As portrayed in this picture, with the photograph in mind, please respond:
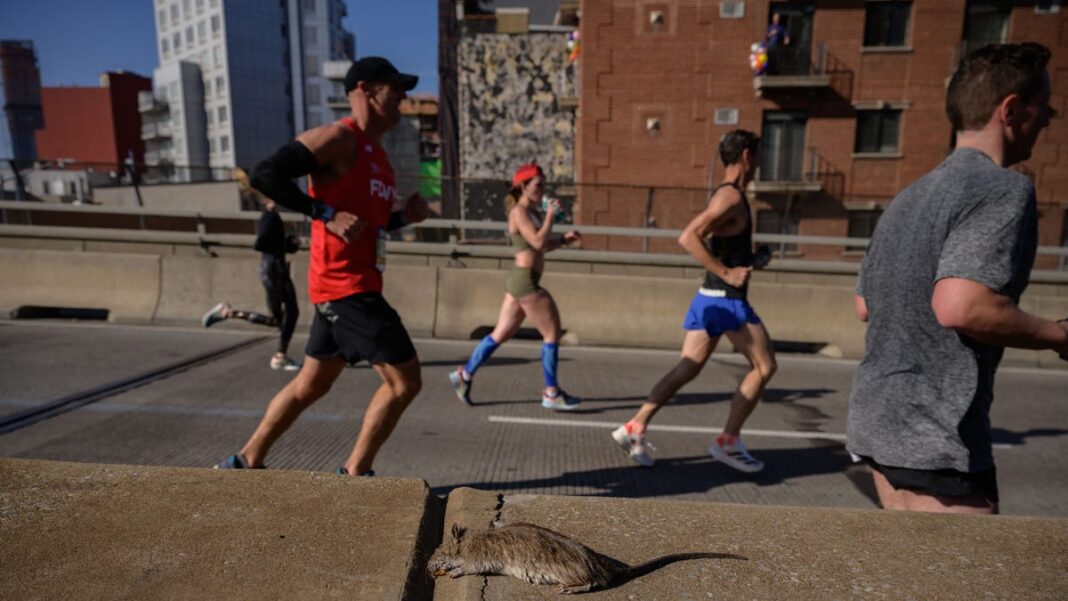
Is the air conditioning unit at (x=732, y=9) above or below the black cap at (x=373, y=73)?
above

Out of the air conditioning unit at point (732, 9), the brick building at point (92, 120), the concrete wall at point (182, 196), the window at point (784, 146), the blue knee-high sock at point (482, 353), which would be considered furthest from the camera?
the brick building at point (92, 120)

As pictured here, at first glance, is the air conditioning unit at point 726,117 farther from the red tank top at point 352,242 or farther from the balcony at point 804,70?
the red tank top at point 352,242

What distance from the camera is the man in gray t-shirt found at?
1.74m

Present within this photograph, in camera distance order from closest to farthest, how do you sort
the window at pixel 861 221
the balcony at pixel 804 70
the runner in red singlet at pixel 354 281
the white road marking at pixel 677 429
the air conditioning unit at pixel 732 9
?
the runner in red singlet at pixel 354 281
the white road marking at pixel 677 429
the window at pixel 861 221
the balcony at pixel 804 70
the air conditioning unit at pixel 732 9

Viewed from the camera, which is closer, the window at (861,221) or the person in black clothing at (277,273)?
the person in black clothing at (277,273)

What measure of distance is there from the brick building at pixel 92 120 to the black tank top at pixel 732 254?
277 ft

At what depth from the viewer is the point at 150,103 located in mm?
72375

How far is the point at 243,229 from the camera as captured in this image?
16188mm

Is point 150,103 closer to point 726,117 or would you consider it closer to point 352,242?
point 726,117

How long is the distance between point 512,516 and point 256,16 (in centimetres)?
8573

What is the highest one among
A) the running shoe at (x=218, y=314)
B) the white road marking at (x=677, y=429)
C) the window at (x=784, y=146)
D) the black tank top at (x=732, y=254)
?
the window at (x=784, y=146)

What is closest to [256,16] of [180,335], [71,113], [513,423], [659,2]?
[71,113]

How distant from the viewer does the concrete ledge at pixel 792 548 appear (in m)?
1.43

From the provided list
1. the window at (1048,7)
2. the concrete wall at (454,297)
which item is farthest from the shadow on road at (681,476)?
the window at (1048,7)
